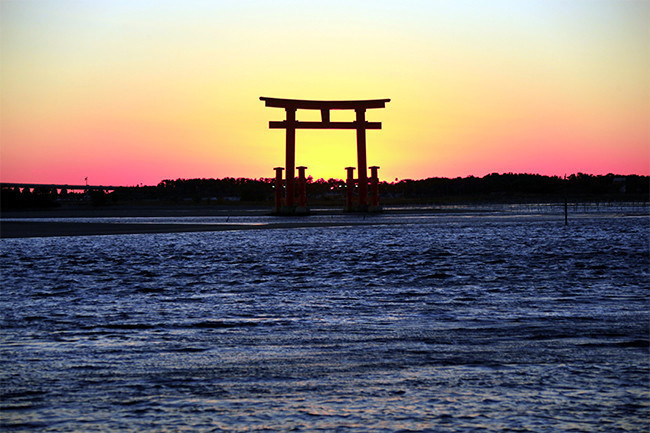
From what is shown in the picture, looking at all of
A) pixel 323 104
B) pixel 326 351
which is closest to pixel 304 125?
pixel 323 104

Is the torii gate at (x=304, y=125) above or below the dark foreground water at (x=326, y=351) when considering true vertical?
above

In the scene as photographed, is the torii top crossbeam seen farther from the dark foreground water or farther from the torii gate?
the dark foreground water

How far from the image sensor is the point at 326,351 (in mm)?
7172

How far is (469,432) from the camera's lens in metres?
4.62

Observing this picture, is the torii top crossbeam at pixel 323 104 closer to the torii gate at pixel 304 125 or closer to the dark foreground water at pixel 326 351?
the torii gate at pixel 304 125

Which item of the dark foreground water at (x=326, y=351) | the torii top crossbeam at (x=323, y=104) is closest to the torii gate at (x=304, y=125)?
the torii top crossbeam at (x=323, y=104)

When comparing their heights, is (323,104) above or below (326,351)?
above

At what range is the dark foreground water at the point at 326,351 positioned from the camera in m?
5.00

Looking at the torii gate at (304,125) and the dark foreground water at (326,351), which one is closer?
the dark foreground water at (326,351)

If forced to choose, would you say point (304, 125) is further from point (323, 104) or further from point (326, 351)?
point (326, 351)

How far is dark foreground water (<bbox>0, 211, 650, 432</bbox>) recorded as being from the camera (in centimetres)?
500

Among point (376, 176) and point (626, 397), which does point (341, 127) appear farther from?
point (626, 397)

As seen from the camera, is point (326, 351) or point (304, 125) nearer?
point (326, 351)

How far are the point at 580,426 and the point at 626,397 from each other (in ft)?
2.84
